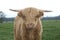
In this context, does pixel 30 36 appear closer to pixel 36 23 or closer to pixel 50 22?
pixel 36 23

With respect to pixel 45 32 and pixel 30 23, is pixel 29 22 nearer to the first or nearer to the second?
pixel 30 23

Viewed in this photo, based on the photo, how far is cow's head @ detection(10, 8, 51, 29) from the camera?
5.16 meters

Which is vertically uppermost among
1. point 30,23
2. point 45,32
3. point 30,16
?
point 30,16

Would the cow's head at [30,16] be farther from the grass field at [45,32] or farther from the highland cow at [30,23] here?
the grass field at [45,32]

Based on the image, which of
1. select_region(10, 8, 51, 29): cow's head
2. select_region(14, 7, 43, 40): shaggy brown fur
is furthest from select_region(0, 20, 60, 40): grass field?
select_region(10, 8, 51, 29): cow's head

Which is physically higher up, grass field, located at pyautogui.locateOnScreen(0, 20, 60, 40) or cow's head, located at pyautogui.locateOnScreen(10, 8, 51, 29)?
cow's head, located at pyautogui.locateOnScreen(10, 8, 51, 29)

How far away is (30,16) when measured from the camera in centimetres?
523

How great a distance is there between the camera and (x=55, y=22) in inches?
715

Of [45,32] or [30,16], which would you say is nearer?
[30,16]

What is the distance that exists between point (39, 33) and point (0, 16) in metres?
10.9

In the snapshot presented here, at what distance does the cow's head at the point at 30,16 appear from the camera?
516cm

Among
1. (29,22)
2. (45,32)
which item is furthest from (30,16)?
(45,32)

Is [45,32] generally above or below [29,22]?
below

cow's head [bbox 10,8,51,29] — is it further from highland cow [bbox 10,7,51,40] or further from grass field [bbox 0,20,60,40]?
grass field [bbox 0,20,60,40]
